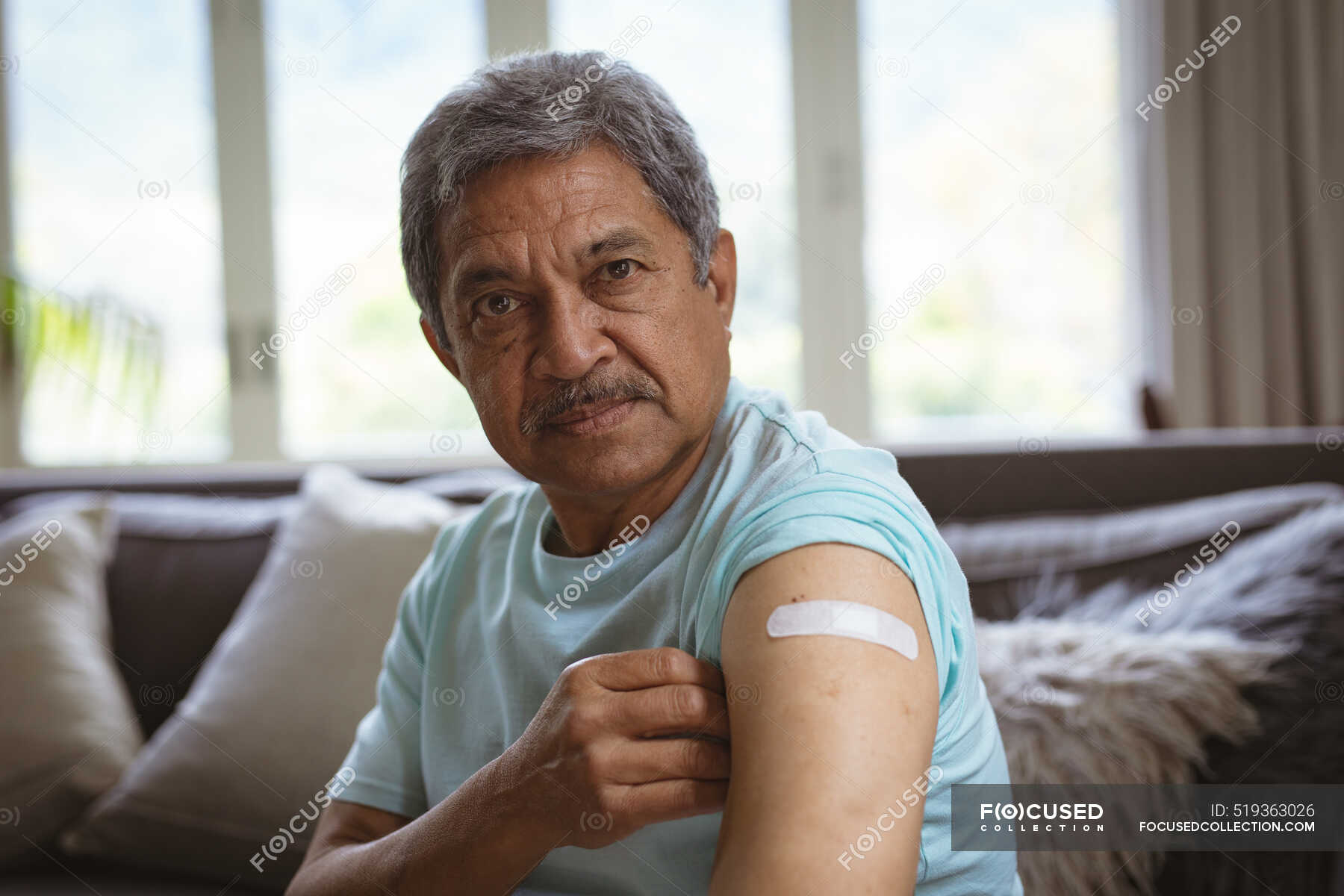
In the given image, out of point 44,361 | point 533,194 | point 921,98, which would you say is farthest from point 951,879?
point 44,361

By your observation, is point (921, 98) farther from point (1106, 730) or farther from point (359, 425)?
point (1106, 730)

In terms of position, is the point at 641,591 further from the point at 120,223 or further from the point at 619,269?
the point at 120,223

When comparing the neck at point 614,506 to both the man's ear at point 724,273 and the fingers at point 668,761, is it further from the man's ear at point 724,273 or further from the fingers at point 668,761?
the fingers at point 668,761

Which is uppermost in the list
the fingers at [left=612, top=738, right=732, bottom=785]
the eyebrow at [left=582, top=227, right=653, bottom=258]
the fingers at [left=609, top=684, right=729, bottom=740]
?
the eyebrow at [left=582, top=227, right=653, bottom=258]

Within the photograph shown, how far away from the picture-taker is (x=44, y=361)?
3672mm

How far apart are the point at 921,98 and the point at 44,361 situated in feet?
10.3

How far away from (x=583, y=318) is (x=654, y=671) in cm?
33

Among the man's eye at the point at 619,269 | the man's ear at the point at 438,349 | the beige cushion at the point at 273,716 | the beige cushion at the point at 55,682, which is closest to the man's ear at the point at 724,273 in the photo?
the man's eye at the point at 619,269

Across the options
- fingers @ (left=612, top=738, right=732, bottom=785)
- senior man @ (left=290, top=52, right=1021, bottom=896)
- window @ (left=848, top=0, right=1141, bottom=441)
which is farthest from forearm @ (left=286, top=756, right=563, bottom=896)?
window @ (left=848, top=0, right=1141, bottom=441)

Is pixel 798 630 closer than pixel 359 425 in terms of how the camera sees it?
Yes

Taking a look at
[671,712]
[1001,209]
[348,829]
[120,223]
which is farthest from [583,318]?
[120,223]

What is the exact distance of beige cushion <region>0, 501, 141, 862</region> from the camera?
182 cm

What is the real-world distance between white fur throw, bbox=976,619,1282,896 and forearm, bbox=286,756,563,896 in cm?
68

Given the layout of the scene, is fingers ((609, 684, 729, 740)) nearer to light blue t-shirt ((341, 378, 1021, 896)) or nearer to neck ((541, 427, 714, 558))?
light blue t-shirt ((341, 378, 1021, 896))
